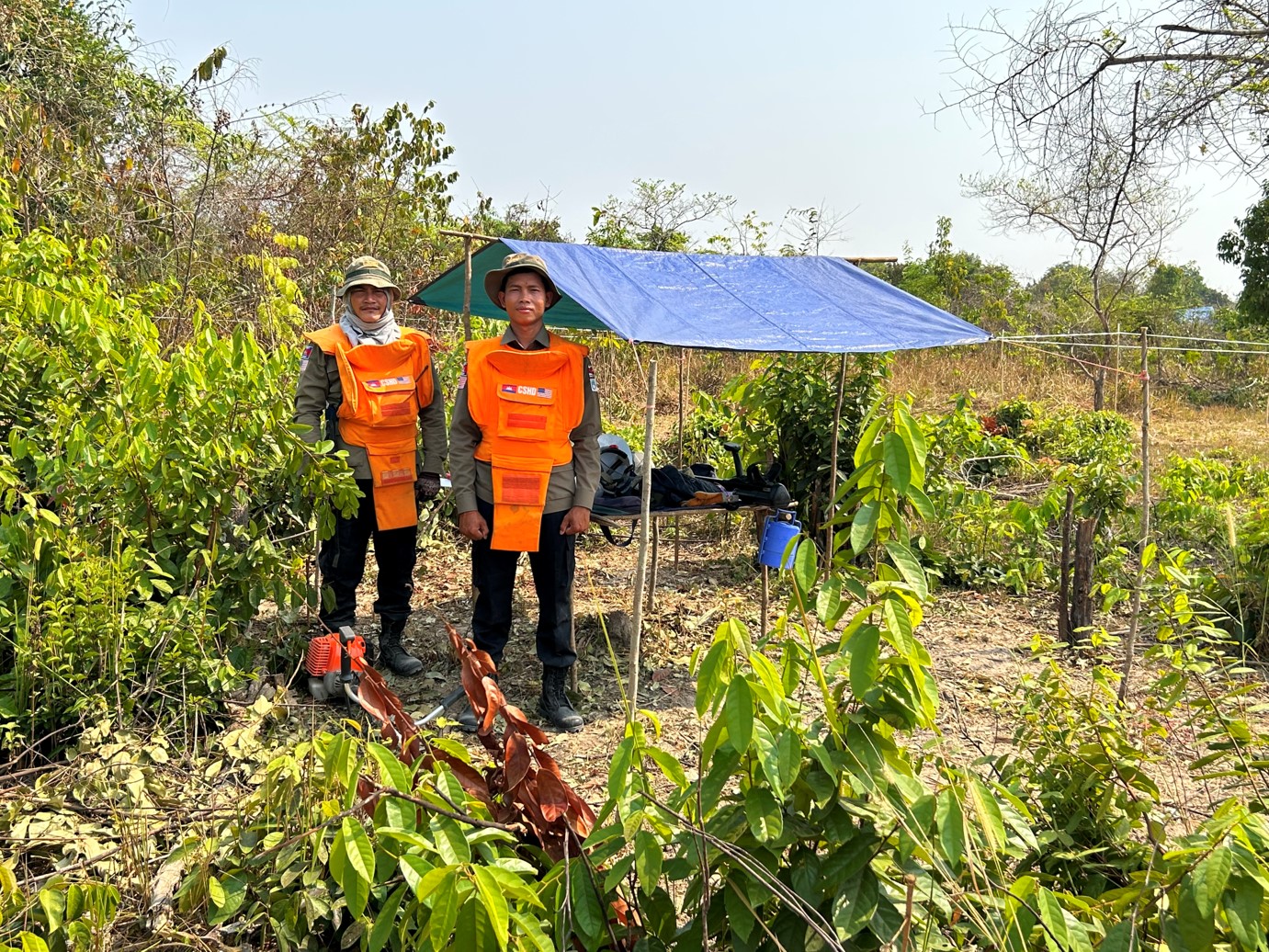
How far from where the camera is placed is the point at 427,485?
403cm

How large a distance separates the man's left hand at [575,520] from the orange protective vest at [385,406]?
732 millimetres

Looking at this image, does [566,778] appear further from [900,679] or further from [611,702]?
[900,679]

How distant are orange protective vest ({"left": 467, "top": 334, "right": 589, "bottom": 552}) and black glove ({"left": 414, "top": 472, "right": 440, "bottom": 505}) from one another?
1.82ft

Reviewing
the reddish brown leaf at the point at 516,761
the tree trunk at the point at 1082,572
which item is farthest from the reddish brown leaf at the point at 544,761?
the tree trunk at the point at 1082,572

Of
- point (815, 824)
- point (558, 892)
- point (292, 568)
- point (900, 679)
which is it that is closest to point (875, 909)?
point (815, 824)

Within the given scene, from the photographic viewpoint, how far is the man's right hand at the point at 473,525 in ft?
11.5

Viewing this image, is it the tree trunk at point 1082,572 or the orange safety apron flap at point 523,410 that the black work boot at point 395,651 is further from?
the tree trunk at point 1082,572

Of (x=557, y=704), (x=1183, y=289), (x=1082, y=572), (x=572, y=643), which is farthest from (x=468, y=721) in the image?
(x=1183, y=289)

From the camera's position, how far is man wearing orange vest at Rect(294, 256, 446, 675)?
147 inches

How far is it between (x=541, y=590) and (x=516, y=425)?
71 cm

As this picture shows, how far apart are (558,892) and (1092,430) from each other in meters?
8.63

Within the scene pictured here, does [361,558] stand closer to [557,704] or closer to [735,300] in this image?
[557,704]

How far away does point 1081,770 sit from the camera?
6.83 feet

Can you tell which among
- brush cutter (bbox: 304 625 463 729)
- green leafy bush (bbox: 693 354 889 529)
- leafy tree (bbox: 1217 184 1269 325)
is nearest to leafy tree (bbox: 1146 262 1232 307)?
leafy tree (bbox: 1217 184 1269 325)
